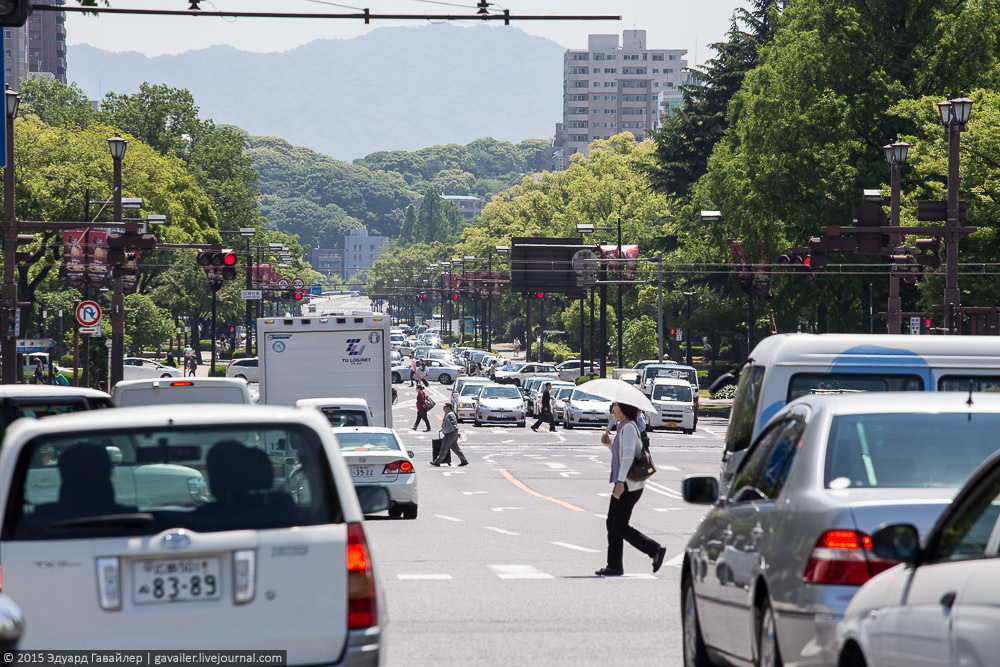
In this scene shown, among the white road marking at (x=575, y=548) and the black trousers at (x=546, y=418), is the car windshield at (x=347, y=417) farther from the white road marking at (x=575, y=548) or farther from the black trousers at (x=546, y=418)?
the black trousers at (x=546, y=418)

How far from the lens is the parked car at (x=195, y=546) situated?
6453mm

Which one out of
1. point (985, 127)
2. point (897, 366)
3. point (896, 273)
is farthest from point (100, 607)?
point (985, 127)

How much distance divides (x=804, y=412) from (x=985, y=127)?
39478mm

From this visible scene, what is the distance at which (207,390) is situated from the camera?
20484 mm

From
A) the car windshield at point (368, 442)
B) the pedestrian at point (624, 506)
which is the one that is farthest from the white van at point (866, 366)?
the car windshield at point (368, 442)

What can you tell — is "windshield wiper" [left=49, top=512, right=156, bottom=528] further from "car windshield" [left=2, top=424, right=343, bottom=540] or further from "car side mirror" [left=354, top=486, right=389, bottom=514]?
"car side mirror" [left=354, top=486, right=389, bottom=514]

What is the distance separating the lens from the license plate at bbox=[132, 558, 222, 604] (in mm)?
6523

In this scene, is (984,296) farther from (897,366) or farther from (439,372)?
(439,372)

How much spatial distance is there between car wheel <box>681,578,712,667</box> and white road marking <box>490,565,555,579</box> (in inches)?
212

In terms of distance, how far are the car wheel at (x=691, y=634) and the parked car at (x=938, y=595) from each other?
112 inches

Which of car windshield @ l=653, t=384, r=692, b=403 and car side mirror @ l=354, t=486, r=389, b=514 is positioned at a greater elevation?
car side mirror @ l=354, t=486, r=389, b=514

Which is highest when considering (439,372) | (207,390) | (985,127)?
(985,127)

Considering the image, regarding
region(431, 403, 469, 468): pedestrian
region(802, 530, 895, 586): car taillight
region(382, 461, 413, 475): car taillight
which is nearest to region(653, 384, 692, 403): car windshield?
region(431, 403, 469, 468): pedestrian

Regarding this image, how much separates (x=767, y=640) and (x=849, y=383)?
241 inches
